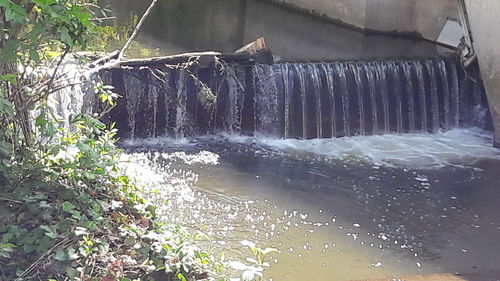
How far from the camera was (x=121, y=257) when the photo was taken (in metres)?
2.48

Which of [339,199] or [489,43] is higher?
[489,43]

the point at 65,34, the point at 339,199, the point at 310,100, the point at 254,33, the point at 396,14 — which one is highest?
the point at 65,34

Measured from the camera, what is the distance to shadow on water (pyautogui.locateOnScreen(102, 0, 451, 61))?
917cm

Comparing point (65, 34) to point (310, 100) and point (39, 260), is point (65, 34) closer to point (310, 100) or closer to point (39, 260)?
point (39, 260)

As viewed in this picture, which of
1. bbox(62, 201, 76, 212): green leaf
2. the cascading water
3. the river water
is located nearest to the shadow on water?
the cascading water

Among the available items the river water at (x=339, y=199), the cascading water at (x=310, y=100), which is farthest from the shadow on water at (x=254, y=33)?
the river water at (x=339, y=199)

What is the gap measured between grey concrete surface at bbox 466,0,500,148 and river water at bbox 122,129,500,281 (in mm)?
602

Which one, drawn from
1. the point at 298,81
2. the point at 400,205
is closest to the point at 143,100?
the point at 298,81

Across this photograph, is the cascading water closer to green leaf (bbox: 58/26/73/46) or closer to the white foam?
the white foam

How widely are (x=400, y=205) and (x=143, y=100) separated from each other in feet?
10.00

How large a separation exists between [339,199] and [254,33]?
529 cm

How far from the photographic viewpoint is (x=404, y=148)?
733cm

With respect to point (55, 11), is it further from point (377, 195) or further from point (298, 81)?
point (298, 81)

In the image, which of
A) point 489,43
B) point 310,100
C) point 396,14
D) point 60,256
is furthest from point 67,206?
point 396,14
